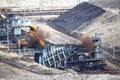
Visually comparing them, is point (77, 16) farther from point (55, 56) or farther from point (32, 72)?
point (32, 72)

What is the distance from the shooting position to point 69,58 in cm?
3934

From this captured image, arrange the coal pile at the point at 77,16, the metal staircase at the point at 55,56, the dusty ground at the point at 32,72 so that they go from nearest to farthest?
the dusty ground at the point at 32,72
the metal staircase at the point at 55,56
the coal pile at the point at 77,16

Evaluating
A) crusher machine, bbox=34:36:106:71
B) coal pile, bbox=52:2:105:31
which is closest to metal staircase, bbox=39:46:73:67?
crusher machine, bbox=34:36:106:71

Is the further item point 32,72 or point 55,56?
point 55,56

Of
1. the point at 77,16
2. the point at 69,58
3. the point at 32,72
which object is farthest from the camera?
the point at 77,16

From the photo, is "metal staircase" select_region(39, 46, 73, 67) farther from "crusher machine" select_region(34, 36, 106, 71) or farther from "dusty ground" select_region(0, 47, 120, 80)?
"dusty ground" select_region(0, 47, 120, 80)

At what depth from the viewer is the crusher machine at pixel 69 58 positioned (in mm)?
38500

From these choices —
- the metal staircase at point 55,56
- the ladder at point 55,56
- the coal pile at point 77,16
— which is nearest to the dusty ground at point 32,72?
the metal staircase at point 55,56

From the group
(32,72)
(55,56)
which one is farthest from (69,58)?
(32,72)

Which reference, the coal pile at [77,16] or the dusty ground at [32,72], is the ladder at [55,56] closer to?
the dusty ground at [32,72]

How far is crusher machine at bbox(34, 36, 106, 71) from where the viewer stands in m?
38.5

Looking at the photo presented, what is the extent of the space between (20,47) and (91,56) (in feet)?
18.7

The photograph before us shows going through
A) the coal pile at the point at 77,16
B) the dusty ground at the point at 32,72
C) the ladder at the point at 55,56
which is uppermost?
the coal pile at the point at 77,16

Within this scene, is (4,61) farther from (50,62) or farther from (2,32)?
(2,32)
